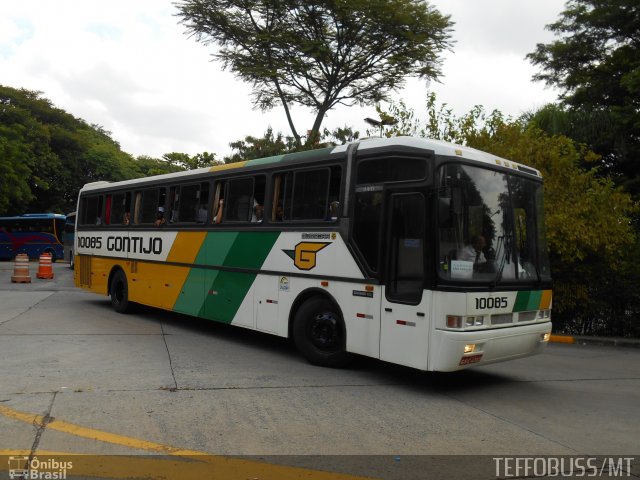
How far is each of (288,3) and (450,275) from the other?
18.1m

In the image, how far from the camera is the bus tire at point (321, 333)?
25.6 ft

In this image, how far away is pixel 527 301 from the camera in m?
7.23

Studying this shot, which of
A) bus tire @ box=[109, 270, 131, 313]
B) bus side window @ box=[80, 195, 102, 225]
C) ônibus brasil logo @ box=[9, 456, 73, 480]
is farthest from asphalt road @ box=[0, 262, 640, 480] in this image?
bus side window @ box=[80, 195, 102, 225]

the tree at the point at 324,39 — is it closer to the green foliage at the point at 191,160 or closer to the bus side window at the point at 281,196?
the bus side window at the point at 281,196

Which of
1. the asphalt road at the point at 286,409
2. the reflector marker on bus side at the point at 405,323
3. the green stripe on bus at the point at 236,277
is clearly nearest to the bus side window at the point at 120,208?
the asphalt road at the point at 286,409

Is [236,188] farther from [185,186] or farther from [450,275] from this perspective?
[450,275]

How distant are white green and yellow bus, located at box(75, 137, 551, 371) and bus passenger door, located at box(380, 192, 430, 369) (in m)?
0.02

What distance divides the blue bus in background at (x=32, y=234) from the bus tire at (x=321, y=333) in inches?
1280

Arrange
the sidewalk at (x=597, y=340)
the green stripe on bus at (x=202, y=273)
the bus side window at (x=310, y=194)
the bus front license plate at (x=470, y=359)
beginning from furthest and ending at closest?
the sidewalk at (x=597, y=340) → the green stripe on bus at (x=202, y=273) → the bus side window at (x=310, y=194) → the bus front license plate at (x=470, y=359)

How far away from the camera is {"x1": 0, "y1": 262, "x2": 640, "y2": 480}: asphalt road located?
4598mm

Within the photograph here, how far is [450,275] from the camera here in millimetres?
6473

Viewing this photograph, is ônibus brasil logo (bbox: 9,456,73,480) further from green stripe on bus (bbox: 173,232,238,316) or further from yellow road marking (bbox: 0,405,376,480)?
green stripe on bus (bbox: 173,232,238,316)

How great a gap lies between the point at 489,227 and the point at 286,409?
3200mm

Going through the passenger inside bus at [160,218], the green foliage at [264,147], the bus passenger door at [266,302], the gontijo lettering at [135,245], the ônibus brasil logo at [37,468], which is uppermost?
the green foliage at [264,147]
